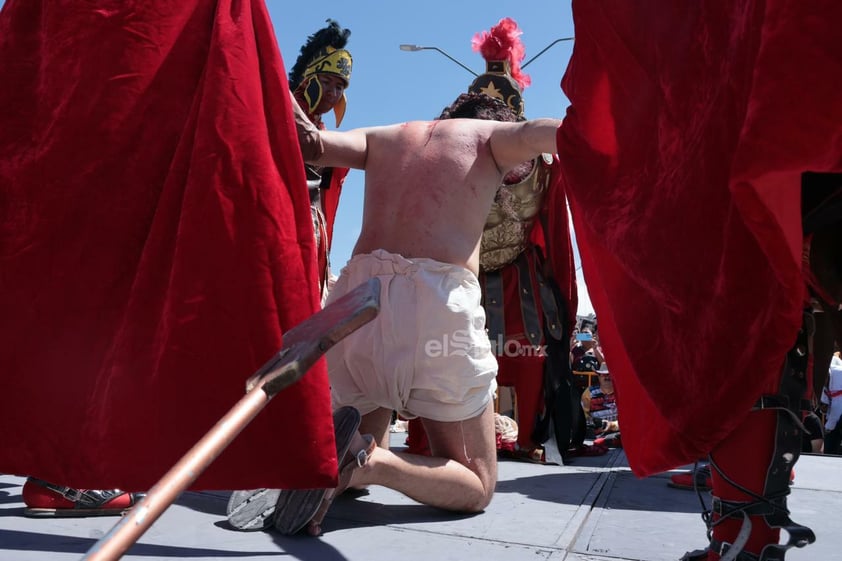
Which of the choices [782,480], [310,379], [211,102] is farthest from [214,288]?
[782,480]

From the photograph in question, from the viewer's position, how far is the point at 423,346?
2.19 metres

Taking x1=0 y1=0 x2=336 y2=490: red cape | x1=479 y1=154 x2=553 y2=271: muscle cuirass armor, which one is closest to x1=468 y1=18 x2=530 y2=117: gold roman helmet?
x1=479 y1=154 x2=553 y2=271: muscle cuirass armor

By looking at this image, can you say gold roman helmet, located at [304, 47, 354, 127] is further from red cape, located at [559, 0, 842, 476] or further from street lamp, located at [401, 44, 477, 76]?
street lamp, located at [401, 44, 477, 76]

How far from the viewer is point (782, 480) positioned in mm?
1233

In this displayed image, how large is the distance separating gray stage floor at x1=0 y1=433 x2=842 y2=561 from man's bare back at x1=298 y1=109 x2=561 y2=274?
77cm

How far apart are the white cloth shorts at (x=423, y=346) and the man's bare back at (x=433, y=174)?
8 cm

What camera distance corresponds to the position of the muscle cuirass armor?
3736 millimetres

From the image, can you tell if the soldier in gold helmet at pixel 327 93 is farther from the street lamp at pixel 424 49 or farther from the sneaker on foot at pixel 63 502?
the street lamp at pixel 424 49

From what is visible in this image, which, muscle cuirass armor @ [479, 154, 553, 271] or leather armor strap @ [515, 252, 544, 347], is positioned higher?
muscle cuirass armor @ [479, 154, 553, 271]

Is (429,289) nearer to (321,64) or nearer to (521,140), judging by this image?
(521,140)

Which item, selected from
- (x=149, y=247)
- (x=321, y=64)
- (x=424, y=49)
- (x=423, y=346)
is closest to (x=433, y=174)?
(x=423, y=346)

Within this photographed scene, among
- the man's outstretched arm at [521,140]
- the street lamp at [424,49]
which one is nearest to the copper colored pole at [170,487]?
the man's outstretched arm at [521,140]

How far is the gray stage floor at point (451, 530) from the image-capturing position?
1.71 m

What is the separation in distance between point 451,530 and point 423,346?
512 mm
